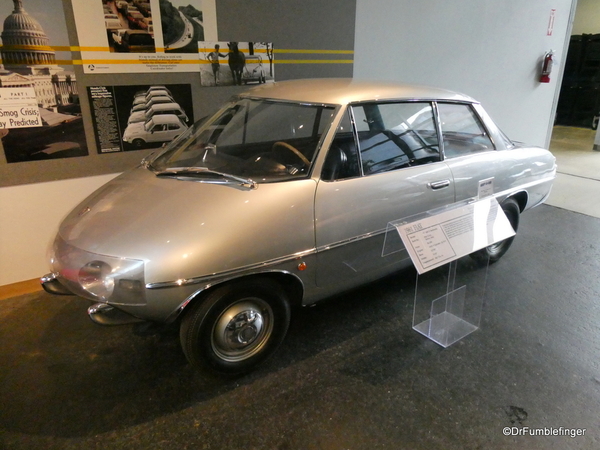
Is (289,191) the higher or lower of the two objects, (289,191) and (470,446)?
the higher

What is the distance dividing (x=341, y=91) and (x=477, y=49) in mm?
4236

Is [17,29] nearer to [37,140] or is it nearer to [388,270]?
[37,140]

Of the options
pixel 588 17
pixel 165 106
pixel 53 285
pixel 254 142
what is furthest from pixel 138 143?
pixel 588 17

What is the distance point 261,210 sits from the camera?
87.8 inches

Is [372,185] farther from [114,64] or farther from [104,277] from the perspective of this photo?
[114,64]

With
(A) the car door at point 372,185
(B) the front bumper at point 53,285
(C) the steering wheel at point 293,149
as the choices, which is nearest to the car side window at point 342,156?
(A) the car door at point 372,185

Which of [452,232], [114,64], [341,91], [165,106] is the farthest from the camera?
[165,106]

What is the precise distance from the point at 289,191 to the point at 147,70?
2039mm

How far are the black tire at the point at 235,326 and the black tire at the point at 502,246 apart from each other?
6.70ft

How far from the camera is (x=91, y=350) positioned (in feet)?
8.71

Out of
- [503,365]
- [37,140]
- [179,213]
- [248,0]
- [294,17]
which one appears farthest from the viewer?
[294,17]

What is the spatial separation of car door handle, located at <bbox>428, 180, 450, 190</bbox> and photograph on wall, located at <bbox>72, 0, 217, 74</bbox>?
2317 mm

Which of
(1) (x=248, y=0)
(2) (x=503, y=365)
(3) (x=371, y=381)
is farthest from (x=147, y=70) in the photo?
(2) (x=503, y=365)

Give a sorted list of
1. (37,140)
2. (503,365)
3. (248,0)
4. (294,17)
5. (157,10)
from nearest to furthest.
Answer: (503,365) < (37,140) < (157,10) < (248,0) < (294,17)
